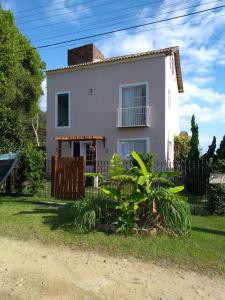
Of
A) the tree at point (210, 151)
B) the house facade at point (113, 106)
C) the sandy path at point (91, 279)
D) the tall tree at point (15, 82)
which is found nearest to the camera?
the sandy path at point (91, 279)

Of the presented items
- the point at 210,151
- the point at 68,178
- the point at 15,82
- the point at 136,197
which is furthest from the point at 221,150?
the point at 15,82

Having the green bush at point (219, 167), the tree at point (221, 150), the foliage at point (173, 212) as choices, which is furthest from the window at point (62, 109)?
the foliage at point (173, 212)

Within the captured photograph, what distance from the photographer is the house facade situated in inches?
810

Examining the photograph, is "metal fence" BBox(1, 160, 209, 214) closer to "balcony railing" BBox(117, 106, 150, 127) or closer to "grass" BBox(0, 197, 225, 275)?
"grass" BBox(0, 197, 225, 275)

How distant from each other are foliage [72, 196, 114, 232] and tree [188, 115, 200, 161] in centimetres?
893

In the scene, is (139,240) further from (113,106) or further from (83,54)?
(83,54)

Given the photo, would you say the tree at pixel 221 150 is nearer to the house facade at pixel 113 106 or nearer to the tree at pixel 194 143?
Result: the tree at pixel 194 143

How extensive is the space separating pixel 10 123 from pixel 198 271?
10267mm

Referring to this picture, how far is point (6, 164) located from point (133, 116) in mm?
9719

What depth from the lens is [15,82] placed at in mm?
26469

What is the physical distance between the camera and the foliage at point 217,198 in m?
10.2

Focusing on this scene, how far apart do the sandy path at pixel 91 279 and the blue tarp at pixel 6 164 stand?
6805 millimetres

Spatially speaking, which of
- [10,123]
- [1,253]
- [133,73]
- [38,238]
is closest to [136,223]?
[38,238]

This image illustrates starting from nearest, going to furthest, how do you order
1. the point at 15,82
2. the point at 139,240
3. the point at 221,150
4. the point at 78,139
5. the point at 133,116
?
the point at 139,240 < the point at 221,150 < the point at 78,139 < the point at 133,116 < the point at 15,82
